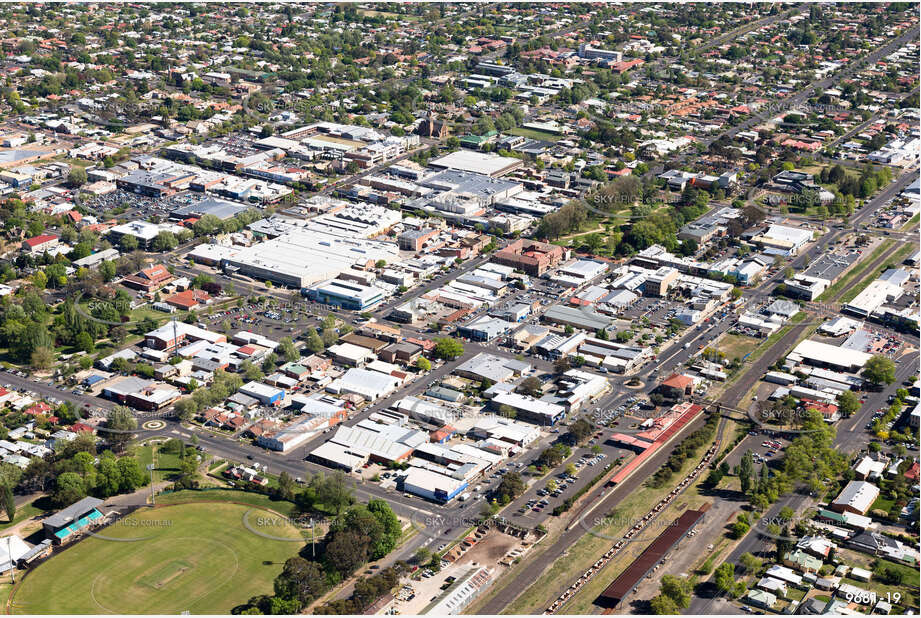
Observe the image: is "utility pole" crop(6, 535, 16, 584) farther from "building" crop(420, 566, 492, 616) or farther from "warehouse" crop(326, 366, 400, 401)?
"warehouse" crop(326, 366, 400, 401)

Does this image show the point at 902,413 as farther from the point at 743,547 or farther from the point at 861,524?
the point at 743,547

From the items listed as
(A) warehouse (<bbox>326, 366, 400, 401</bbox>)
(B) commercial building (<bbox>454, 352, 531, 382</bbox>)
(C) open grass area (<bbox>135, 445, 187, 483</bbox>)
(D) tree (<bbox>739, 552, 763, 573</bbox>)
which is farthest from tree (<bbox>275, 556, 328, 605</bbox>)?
(B) commercial building (<bbox>454, 352, 531, 382</bbox>)

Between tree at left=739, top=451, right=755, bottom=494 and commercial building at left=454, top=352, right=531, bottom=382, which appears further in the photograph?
commercial building at left=454, top=352, right=531, bottom=382

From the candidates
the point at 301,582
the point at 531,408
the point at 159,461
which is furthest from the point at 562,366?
the point at 301,582

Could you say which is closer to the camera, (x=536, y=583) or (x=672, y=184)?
(x=536, y=583)

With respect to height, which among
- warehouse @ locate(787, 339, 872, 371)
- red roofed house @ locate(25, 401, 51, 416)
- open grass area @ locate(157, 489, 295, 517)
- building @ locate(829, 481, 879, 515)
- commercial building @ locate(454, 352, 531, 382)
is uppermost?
warehouse @ locate(787, 339, 872, 371)

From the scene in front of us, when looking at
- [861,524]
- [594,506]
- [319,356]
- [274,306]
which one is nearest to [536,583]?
[594,506]

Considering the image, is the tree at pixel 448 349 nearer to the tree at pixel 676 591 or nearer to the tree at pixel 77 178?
the tree at pixel 676 591
